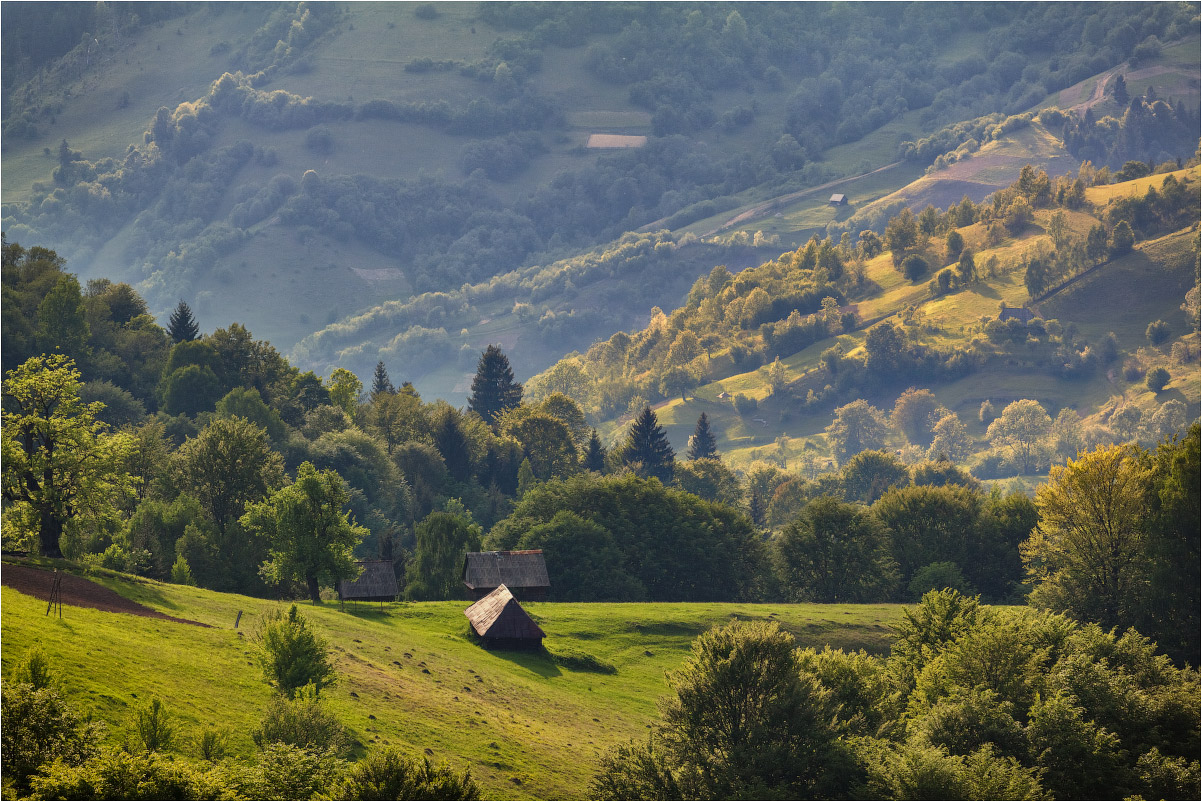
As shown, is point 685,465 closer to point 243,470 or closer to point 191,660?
point 243,470

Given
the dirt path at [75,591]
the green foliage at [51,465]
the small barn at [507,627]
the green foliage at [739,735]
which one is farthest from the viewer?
the small barn at [507,627]

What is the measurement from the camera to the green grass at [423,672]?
4441 centimetres

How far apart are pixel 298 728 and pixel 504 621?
3346cm

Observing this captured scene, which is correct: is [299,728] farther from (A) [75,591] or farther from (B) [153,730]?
(A) [75,591]

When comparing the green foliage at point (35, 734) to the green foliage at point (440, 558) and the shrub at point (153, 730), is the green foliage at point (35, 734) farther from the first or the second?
the green foliage at point (440, 558)

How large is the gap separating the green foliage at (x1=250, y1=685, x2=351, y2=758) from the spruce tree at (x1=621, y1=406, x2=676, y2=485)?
14283 cm

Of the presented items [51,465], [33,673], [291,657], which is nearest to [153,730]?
[33,673]

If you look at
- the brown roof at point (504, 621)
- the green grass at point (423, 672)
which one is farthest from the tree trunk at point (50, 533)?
the brown roof at point (504, 621)

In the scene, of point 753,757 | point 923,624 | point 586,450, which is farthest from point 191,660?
point 586,450

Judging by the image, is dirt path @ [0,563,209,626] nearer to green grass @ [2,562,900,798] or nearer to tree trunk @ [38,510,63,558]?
green grass @ [2,562,900,798]

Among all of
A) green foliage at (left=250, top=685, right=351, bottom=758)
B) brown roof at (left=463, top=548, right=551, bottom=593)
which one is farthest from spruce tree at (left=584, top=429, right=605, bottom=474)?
green foliage at (left=250, top=685, right=351, bottom=758)

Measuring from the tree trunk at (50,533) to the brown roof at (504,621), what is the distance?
26049 mm

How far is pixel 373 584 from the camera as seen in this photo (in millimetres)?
95188

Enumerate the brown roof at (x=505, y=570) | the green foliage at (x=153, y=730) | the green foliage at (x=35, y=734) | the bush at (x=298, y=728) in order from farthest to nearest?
1. the brown roof at (x=505, y=570)
2. the bush at (x=298, y=728)
3. the green foliage at (x=153, y=730)
4. the green foliage at (x=35, y=734)
